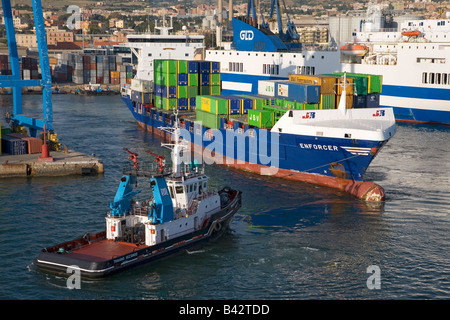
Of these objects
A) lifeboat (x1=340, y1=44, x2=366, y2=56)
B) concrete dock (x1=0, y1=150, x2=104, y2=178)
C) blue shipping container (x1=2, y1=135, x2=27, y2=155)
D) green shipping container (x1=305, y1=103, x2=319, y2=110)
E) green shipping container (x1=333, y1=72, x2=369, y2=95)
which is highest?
lifeboat (x1=340, y1=44, x2=366, y2=56)

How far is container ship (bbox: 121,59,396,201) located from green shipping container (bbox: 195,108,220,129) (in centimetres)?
8

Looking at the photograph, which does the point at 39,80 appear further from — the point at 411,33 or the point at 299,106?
the point at 411,33

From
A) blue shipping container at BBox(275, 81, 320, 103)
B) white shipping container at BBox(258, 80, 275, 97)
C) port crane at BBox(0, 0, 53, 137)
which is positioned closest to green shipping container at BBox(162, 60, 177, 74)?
white shipping container at BBox(258, 80, 275, 97)

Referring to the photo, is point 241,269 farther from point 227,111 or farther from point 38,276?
point 227,111

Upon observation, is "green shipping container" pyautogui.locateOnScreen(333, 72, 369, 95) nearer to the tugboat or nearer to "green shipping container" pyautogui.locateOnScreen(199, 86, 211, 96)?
"green shipping container" pyautogui.locateOnScreen(199, 86, 211, 96)

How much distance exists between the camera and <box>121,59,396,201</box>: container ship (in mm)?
40594

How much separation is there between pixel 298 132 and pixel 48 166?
17727 millimetres

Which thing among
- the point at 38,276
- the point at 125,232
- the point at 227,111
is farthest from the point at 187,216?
the point at 227,111

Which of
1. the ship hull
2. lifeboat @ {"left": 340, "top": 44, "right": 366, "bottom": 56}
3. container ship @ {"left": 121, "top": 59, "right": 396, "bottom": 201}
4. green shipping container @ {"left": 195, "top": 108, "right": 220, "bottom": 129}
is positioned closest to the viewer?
the ship hull

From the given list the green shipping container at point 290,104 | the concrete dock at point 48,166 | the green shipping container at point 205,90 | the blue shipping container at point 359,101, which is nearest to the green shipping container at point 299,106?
the green shipping container at point 290,104

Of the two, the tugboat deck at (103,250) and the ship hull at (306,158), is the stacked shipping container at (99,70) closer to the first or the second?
the ship hull at (306,158)

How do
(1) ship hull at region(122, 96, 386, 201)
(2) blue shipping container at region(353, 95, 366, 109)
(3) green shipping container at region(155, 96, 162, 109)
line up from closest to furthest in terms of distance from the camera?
(1) ship hull at region(122, 96, 386, 201), (2) blue shipping container at region(353, 95, 366, 109), (3) green shipping container at region(155, 96, 162, 109)

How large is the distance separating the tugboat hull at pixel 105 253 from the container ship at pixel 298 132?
532 inches
